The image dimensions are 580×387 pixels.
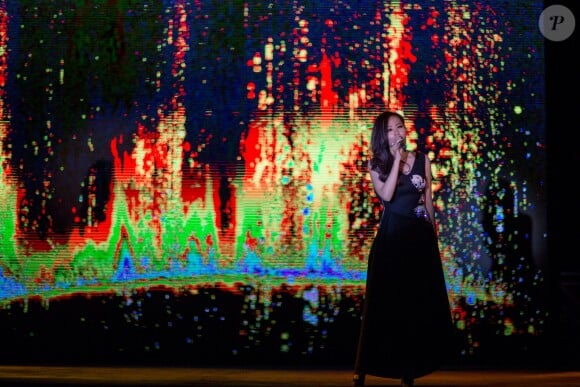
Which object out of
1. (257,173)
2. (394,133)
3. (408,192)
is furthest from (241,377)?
(394,133)

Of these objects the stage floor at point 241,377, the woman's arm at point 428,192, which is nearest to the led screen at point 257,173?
the stage floor at point 241,377

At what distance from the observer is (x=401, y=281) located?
4184 mm

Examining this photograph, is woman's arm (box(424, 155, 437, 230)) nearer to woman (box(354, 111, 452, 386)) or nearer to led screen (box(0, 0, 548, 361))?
woman (box(354, 111, 452, 386))

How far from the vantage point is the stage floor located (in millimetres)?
4738

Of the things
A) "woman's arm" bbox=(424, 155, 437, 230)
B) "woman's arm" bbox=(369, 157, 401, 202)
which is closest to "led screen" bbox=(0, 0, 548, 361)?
"woman's arm" bbox=(424, 155, 437, 230)

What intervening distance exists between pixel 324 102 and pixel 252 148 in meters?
0.52

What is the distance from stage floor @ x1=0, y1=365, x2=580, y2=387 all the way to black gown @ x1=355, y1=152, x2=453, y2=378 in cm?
59

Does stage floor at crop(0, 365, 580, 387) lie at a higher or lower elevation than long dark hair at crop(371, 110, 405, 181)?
lower

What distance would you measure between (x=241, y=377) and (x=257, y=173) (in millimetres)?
1231

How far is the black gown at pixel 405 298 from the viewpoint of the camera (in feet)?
13.6

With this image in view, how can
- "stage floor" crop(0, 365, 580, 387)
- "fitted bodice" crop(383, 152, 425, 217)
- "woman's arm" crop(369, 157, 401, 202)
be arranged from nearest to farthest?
"woman's arm" crop(369, 157, 401, 202), "fitted bodice" crop(383, 152, 425, 217), "stage floor" crop(0, 365, 580, 387)

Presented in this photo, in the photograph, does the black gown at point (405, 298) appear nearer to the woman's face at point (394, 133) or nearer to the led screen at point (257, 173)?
the woman's face at point (394, 133)

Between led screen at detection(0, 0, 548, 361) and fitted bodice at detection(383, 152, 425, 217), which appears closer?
fitted bodice at detection(383, 152, 425, 217)

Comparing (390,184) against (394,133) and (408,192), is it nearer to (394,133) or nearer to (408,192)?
(408,192)
